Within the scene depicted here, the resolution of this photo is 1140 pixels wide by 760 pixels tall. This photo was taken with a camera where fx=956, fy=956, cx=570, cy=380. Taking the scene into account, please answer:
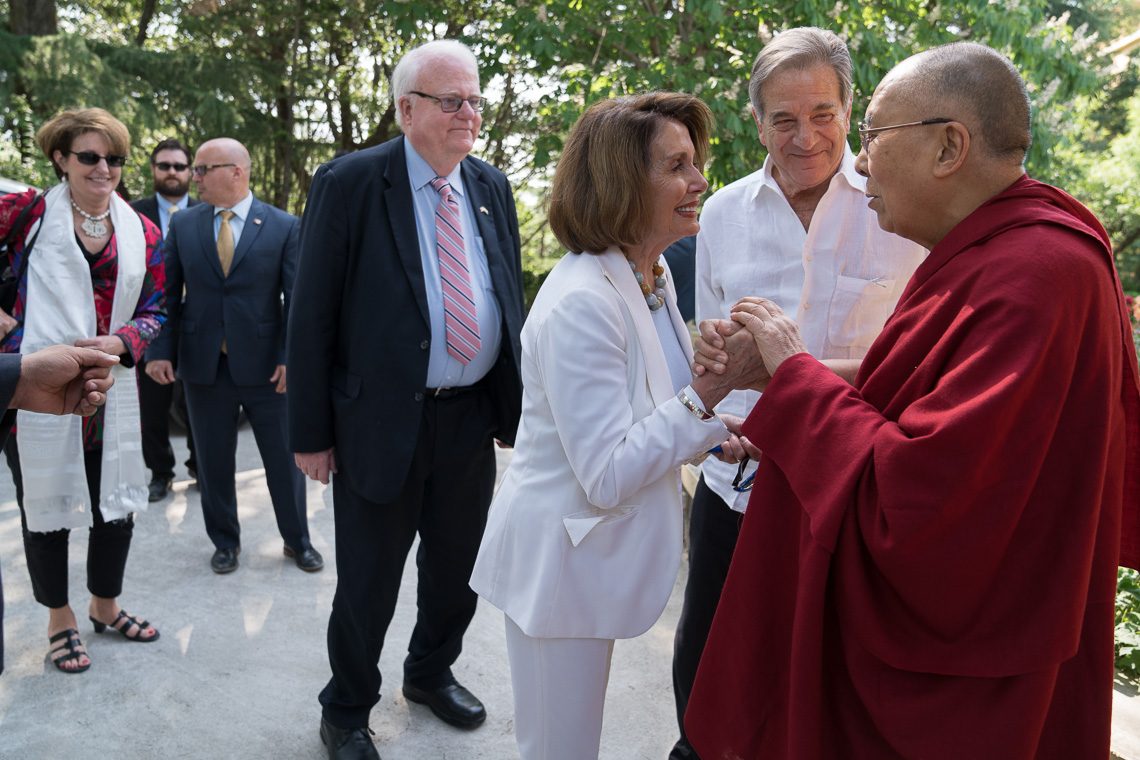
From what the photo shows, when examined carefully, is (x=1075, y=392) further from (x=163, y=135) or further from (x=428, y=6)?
(x=163, y=135)

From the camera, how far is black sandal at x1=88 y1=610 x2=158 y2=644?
156 inches

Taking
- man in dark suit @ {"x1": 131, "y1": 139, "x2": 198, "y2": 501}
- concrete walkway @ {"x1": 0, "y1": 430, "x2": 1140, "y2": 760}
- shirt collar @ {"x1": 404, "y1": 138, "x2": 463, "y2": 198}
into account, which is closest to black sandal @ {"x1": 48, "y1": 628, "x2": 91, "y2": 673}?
concrete walkway @ {"x1": 0, "y1": 430, "x2": 1140, "y2": 760}

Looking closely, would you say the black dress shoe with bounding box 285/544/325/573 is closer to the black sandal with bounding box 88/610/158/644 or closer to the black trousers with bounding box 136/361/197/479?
the black sandal with bounding box 88/610/158/644

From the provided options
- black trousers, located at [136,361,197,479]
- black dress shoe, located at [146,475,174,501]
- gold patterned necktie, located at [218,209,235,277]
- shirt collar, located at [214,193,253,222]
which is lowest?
black dress shoe, located at [146,475,174,501]

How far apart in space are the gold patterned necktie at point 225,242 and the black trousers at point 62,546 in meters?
1.49

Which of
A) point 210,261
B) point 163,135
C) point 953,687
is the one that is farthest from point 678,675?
point 163,135

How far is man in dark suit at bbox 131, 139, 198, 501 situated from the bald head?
521 cm

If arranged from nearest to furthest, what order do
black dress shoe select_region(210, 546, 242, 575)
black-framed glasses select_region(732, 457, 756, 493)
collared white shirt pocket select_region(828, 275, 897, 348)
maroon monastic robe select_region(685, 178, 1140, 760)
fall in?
maroon monastic robe select_region(685, 178, 1140, 760)
black-framed glasses select_region(732, 457, 756, 493)
collared white shirt pocket select_region(828, 275, 897, 348)
black dress shoe select_region(210, 546, 242, 575)

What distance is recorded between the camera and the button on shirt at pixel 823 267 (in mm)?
2539

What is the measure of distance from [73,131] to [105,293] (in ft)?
2.08

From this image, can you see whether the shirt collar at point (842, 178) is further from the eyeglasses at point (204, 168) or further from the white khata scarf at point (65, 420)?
the eyeglasses at point (204, 168)

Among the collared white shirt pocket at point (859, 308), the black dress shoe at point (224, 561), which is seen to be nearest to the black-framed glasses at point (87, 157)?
the black dress shoe at point (224, 561)

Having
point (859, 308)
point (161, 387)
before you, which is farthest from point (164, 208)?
point (859, 308)

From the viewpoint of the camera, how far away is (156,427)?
5.95 m
